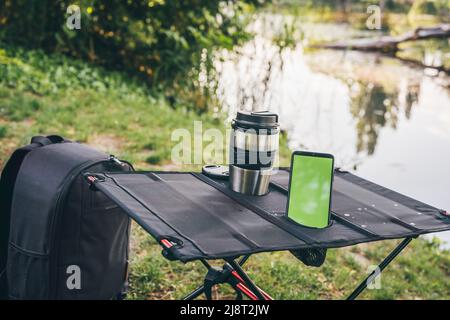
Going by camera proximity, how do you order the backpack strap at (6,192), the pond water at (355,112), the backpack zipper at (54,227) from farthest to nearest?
the pond water at (355,112) < the backpack strap at (6,192) < the backpack zipper at (54,227)

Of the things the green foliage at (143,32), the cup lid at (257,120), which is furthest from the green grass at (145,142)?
the cup lid at (257,120)

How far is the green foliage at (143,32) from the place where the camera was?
663 centimetres

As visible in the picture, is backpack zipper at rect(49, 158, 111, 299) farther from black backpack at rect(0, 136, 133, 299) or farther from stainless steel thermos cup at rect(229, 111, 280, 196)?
stainless steel thermos cup at rect(229, 111, 280, 196)

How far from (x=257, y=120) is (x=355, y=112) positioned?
587 centimetres

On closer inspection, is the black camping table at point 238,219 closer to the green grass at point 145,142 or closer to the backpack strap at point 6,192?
the backpack strap at point 6,192

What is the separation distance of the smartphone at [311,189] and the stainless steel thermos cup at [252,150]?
14cm

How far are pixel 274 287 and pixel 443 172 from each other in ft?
11.8

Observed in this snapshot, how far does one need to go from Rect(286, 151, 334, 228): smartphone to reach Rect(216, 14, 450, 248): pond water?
2808 mm

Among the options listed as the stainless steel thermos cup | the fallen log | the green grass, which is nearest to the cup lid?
the stainless steel thermos cup

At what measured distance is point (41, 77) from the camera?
5.66 m

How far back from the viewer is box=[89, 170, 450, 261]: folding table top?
135 centimetres
